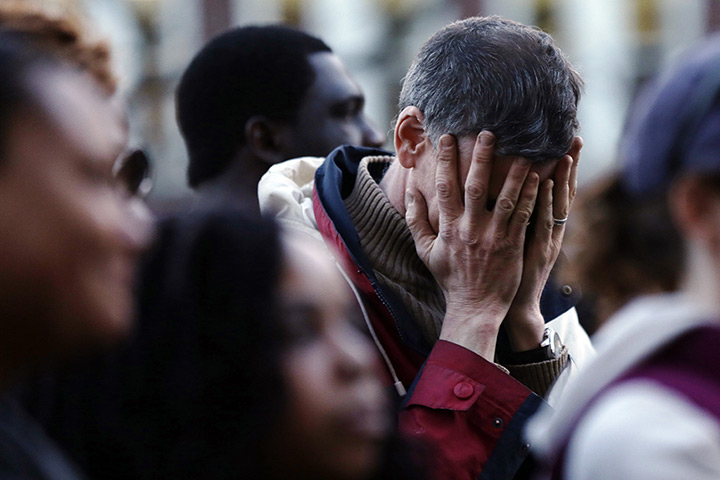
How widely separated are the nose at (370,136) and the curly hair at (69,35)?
4.10 feet

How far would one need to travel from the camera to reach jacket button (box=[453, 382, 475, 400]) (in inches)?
78.2

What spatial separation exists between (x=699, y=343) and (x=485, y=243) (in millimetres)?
1028

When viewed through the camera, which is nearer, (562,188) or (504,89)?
(504,89)

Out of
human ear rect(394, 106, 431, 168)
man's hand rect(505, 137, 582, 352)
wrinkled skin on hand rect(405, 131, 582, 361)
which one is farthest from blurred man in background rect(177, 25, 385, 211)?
man's hand rect(505, 137, 582, 352)

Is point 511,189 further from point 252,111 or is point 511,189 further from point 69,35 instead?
point 252,111

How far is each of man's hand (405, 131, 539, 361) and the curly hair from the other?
0.75 meters

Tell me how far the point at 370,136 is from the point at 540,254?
122cm

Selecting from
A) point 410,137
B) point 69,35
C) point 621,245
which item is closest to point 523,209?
point 410,137

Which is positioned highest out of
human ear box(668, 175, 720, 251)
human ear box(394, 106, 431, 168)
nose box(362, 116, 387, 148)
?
human ear box(668, 175, 720, 251)

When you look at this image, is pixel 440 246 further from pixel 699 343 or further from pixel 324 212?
pixel 699 343

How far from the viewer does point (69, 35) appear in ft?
6.55

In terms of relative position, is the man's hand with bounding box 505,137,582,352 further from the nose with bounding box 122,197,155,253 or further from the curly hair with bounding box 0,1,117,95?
the nose with bounding box 122,197,155,253

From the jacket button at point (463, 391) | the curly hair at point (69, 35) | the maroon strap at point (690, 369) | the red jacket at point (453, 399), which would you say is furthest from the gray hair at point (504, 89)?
the maroon strap at point (690, 369)

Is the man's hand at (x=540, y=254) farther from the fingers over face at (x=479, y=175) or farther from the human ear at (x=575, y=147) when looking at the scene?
the fingers over face at (x=479, y=175)
